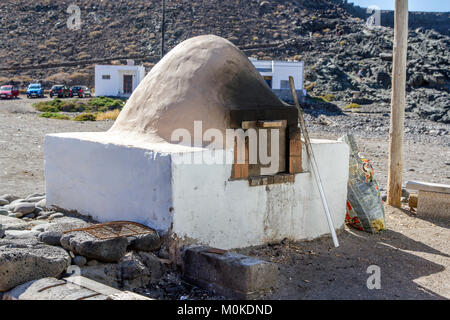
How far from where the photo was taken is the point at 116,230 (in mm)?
5543

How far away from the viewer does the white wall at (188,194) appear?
219 inches

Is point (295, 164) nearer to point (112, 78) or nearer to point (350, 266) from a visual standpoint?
point (350, 266)

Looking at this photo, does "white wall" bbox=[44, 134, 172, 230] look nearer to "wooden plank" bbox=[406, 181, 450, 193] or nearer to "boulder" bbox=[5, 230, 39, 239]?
"boulder" bbox=[5, 230, 39, 239]

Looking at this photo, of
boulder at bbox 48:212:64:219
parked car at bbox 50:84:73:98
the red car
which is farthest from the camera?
parked car at bbox 50:84:73:98

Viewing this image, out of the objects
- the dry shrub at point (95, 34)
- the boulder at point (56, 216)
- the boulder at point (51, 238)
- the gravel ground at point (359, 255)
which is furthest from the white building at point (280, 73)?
the boulder at point (51, 238)

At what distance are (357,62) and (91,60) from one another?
860 inches

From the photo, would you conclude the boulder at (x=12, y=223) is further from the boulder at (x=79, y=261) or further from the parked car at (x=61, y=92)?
the parked car at (x=61, y=92)

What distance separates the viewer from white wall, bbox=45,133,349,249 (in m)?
5.57

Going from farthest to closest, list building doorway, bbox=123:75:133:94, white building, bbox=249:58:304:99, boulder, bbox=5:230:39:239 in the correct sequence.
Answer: building doorway, bbox=123:75:133:94 → white building, bbox=249:58:304:99 → boulder, bbox=5:230:39:239

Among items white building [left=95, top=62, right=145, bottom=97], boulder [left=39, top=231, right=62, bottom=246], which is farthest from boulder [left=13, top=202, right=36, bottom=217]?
white building [left=95, top=62, right=145, bottom=97]

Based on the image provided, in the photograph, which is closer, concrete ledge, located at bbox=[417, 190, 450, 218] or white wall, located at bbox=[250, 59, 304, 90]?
concrete ledge, located at bbox=[417, 190, 450, 218]

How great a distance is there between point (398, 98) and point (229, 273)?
556 cm

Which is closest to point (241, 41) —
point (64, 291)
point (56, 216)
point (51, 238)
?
point (56, 216)

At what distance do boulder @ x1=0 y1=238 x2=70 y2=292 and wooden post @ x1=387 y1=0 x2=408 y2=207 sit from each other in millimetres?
6204
